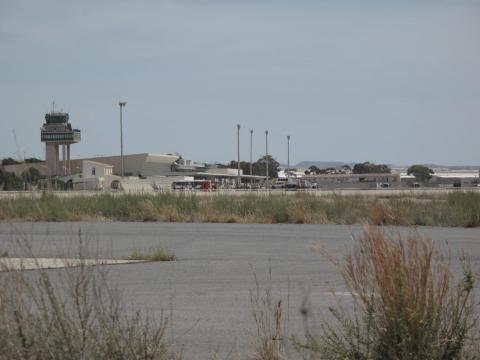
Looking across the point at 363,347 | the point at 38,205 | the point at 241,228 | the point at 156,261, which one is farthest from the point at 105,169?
the point at 363,347

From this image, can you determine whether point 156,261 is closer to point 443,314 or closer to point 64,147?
point 443,314

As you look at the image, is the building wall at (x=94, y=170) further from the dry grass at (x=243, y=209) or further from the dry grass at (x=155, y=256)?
the dry grass at (x=155, y=256)

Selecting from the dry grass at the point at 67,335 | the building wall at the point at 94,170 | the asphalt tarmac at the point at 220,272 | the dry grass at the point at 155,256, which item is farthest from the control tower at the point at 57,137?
the dry grass at the point at 67,335

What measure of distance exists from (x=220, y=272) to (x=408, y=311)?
25.0 ft

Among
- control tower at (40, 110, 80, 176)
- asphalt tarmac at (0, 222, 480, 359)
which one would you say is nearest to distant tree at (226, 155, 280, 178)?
control tower at (40, 110, 80, 176)

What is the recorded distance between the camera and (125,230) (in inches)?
918

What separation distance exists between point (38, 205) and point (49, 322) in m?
24.9

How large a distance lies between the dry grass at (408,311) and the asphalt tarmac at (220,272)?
0.60 metres

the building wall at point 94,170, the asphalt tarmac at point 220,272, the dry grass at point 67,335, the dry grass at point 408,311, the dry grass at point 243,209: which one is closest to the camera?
the dry grass at point 67,335

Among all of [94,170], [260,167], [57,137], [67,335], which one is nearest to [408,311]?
[67,335]

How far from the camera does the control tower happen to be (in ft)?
391

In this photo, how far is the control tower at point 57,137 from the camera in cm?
11919

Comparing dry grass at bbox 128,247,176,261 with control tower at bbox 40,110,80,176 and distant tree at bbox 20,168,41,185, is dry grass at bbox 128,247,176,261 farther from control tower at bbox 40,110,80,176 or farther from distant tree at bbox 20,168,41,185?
control tower at bbox 40,110,80,176

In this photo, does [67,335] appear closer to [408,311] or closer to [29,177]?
[408,311]
